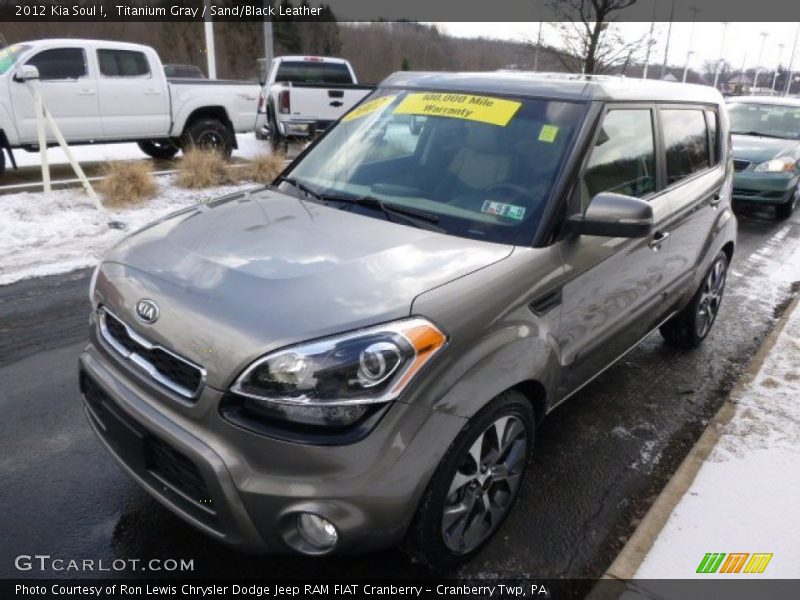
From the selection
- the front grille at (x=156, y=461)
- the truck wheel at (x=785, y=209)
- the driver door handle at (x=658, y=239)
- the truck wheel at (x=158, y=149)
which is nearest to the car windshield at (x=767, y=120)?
the truck wheel at (x=785, y=209)

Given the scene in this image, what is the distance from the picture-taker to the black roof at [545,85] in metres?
2.98

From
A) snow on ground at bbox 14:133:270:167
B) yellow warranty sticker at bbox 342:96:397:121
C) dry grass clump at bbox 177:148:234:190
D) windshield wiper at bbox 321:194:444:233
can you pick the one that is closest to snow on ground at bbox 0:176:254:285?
dry grass clump at bbox 177:148:234:190

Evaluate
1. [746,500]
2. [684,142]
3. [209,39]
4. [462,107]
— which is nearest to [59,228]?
[462,107]

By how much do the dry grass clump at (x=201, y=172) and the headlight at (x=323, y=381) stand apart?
25.8 ft

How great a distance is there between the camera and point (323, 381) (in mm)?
1934

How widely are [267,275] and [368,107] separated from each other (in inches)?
68.2

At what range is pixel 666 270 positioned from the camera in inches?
142

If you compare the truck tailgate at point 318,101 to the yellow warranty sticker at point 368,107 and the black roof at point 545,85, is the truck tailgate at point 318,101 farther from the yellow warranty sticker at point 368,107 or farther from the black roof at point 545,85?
the black roof at point 545,85

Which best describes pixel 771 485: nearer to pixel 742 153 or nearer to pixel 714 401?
pixel 714 401

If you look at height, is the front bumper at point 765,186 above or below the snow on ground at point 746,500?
above

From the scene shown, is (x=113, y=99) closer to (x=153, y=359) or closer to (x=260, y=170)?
(x=260, y=170)

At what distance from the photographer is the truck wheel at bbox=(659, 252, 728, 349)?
14.5 feet

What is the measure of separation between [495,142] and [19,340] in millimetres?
3516

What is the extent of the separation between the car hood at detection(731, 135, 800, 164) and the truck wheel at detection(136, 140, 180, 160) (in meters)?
10.0
